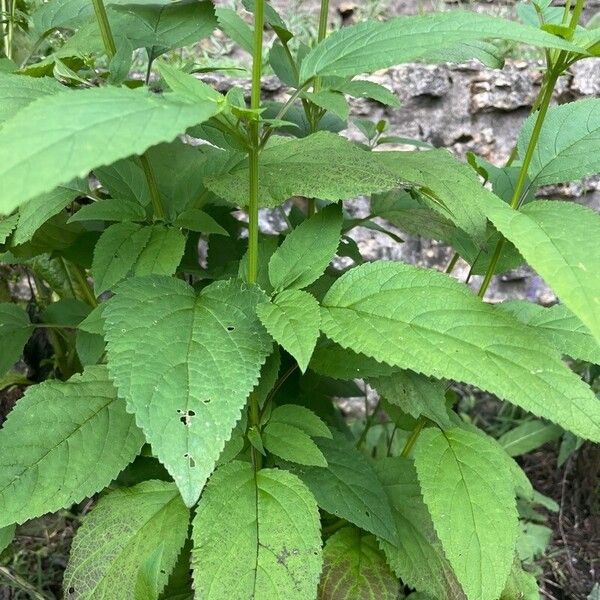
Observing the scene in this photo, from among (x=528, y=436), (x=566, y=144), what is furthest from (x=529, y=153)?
(x=528, y=436)

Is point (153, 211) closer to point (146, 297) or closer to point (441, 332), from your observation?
point (146, 297)

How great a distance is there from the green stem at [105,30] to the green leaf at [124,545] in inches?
32.5

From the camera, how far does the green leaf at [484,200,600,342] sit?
2.63 ft

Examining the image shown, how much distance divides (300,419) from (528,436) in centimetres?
139

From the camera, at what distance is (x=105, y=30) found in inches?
46.1

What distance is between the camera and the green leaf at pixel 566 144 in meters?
1.14

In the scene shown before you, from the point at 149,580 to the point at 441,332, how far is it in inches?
26.0

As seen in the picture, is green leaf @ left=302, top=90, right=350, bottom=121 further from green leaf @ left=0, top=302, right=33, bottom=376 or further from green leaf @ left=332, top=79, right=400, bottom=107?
green leaf @ left=0, top=302, right=33, bottom=376

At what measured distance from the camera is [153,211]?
127 cm

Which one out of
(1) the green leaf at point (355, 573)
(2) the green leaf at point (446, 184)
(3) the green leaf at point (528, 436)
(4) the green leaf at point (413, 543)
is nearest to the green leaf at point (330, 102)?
(2) the green leaf at point (446, 184)

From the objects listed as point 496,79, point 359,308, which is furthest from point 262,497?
point 496,79

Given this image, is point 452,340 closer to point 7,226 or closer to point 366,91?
point 366,91

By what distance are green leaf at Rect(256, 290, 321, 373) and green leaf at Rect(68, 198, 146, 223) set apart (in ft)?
1.12

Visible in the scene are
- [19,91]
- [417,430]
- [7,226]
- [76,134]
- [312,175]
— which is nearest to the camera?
[76,134]
